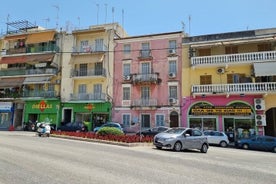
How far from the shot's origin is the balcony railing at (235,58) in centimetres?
2756

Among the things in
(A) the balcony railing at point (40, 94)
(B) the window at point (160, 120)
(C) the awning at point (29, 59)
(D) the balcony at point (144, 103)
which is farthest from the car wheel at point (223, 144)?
(C) the awning at point (29, 59)

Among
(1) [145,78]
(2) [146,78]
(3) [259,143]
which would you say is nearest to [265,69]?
(3) [259,143]

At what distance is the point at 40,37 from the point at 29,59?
3.72m

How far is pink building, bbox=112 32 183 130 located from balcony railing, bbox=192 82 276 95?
9.75ft

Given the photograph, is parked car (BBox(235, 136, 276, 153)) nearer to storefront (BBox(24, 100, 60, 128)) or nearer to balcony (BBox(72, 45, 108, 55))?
balcony (BBox(72, 45, 108, 55))

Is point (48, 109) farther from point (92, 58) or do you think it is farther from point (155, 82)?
point (155, 82)

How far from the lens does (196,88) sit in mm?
29797

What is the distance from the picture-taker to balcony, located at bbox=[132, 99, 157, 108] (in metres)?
32.0

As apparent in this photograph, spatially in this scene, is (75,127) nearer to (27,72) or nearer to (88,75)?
(88,75)

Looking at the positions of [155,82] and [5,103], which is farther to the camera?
[5,103]

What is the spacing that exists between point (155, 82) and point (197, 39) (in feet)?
23.6

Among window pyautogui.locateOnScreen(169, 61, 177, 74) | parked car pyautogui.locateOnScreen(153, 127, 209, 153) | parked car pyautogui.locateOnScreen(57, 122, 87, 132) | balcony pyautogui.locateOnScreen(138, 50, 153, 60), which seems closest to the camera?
parked car pyautogui.locateOnScreen(153, 127, 209, 153)

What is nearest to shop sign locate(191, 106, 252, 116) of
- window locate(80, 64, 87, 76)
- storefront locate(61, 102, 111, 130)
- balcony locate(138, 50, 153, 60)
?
balcony locate(138, 50, 153, 60)

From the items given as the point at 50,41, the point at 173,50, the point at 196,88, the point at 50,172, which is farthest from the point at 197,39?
the point at 50,172
